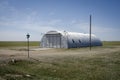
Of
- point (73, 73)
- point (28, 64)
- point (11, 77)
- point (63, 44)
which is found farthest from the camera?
point (63, 44)

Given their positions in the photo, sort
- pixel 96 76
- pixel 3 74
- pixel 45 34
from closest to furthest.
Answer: pixel 3 74 < pixel 96 76 < pixel 45 34

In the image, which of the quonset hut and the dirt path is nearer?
the dirt path

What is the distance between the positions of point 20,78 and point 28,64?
21.3 ft

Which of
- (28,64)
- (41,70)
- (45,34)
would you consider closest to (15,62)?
(28,64)

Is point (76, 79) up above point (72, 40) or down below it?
below

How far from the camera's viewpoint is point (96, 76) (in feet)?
43.8

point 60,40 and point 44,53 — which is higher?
point 60,40

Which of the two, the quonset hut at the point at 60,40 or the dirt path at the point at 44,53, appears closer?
the dirt path at the point at 44,53

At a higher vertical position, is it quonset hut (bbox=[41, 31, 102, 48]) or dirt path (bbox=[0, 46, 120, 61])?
quonset hut (bbox=[41, 31, 102, 48])

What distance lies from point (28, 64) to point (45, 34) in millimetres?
30542

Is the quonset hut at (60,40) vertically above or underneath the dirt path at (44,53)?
above

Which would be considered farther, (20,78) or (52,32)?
(52,32)

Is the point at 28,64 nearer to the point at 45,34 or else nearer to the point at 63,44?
the point at 63,44

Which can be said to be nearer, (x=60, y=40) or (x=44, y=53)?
(x=44, y=53)
